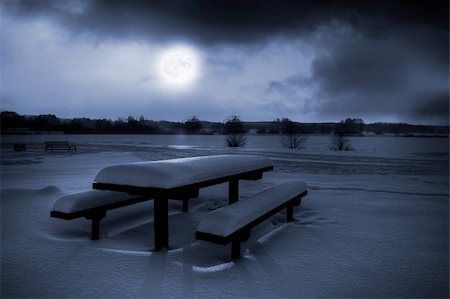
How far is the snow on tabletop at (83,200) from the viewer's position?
12.5ft

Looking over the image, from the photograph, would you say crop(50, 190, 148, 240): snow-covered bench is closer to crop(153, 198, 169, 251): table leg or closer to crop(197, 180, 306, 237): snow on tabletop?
crop(153, 198, 169, 251): table leg

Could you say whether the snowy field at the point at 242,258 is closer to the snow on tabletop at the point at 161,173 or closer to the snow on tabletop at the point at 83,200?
the snow on tabletop at the point at 83,200

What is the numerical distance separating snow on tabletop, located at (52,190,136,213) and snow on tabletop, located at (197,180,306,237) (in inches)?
66.0

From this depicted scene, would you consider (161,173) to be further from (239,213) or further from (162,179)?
(239,213)

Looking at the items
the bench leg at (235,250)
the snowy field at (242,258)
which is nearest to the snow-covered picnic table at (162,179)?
the snowy field at (242,258)

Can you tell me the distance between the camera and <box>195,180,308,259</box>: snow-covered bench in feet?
10.2

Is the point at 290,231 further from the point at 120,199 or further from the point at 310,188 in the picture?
the point at 310,188

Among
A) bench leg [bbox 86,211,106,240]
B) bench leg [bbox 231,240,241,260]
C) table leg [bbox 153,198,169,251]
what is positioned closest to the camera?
bench leg [bbox 231,240,241,260]

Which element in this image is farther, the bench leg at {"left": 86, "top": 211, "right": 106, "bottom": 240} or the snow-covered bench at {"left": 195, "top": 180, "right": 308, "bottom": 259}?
the bench leg at {"left": 86, "top": 211, "right": 106, "bottom": 240}

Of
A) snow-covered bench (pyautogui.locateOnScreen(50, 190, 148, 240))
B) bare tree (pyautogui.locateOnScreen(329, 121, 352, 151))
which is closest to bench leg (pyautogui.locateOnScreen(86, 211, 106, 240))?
snow-covered bench (pyautogui.locateOnScreen(50, 190, 148, 240))

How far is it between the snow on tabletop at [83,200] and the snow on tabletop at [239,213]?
1677 mm

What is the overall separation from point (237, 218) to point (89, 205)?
2060 mm

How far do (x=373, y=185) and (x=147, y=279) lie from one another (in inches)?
Answer: 307

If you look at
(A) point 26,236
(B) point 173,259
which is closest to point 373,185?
(B) point 173,259
